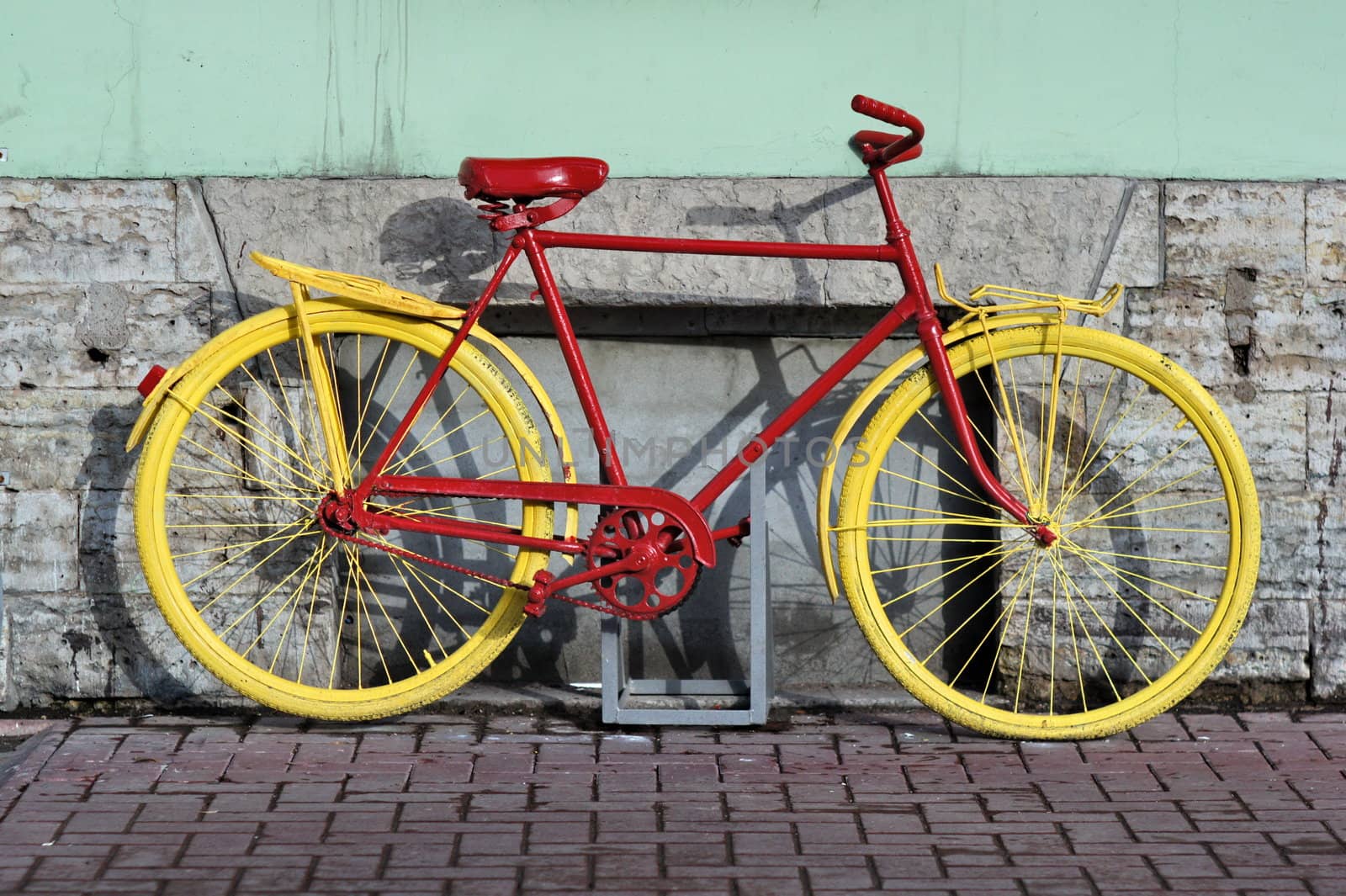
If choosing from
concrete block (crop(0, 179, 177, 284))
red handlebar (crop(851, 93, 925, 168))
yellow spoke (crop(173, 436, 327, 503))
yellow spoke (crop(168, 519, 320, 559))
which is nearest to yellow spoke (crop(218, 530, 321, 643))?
yellow spoke (crop(168, 519, 320, 559))

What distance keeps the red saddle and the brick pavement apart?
151 cm

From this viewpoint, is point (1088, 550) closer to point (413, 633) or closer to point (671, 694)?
point (671, 694)

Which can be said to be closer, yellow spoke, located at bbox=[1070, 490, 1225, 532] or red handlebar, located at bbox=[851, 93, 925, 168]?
red handlebar, located at bbox=[851, 93, 925, 168]

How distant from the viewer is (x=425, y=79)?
183 inches

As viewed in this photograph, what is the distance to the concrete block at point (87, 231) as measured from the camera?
468 cm

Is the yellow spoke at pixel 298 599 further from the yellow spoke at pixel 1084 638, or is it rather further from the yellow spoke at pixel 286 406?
the yellow spoke at pixel 1084 638

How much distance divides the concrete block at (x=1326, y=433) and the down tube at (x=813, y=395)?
129cm

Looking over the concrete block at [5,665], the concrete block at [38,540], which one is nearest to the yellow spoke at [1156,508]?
the concrete block at [38,540]

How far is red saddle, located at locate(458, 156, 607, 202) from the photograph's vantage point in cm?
424

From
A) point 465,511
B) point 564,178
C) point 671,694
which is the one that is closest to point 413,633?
point 465,511

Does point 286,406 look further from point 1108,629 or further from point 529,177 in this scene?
point 1108,629

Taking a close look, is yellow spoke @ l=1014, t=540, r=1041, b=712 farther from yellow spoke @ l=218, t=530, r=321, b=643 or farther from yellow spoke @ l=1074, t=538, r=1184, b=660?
yellow spoke @ l=218, t=530, r=321, b=643

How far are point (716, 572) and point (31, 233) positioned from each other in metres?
2.26

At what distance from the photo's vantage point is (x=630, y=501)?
4363 millimetres
